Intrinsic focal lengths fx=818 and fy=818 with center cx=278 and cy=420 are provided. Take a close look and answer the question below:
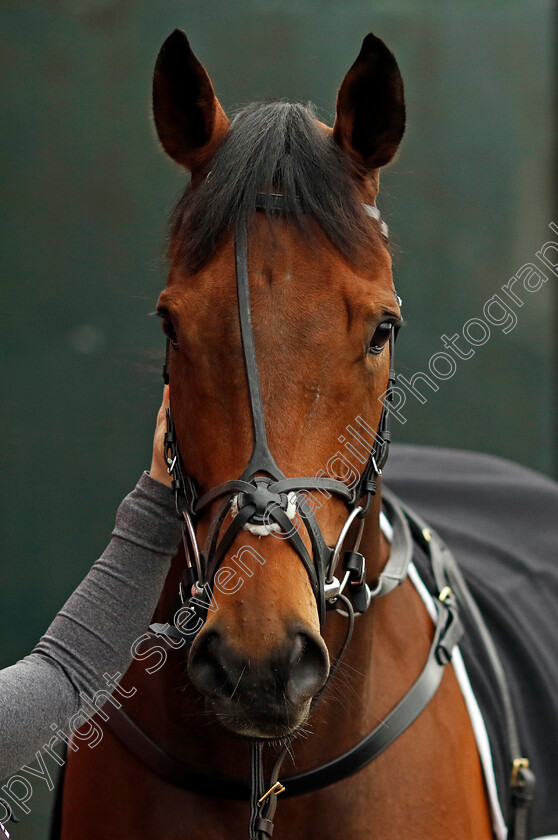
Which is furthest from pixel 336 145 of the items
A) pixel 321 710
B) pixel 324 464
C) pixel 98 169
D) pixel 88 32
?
pixel 88 32

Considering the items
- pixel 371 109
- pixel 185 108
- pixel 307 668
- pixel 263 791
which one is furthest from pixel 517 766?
pixel 185 108

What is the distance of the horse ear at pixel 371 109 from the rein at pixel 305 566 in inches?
4.1

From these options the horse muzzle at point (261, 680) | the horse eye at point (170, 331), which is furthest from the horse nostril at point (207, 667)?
the horse eye at point (170, 331)

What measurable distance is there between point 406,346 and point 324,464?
210 centimetres

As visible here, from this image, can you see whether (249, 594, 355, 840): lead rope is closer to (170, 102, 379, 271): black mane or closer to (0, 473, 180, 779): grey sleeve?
(0, 473, 180, 779): grey sleeve

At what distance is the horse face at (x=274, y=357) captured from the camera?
907 millimetres

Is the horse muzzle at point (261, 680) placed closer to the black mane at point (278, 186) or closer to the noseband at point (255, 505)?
the noseband at point (255, 505)

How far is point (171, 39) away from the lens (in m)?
1.16

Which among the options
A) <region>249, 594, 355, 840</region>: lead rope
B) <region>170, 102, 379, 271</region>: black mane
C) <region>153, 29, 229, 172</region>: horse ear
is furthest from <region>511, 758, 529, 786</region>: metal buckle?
<region>153, 29, 229, 172</region>: horse ear

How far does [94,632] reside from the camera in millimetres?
1073

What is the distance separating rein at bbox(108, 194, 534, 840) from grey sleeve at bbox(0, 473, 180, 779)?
0.05 m

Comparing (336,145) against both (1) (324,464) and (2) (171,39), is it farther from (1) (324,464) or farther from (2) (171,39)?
(1) (324,464)

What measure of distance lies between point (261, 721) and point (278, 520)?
0.23 m

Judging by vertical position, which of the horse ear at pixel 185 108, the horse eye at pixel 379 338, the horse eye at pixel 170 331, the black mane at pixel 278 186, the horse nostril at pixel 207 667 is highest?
the horse ear at pixel 185 108
